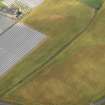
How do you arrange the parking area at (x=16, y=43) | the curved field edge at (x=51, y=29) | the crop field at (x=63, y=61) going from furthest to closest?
the parking area at (x=16, y=43)
the curved field edge at (x=51, y=29)
the crop field at (x=63, y=61)

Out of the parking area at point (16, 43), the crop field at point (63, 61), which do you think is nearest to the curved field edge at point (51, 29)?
the crop field at point (63, 61)

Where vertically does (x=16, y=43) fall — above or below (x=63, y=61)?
above

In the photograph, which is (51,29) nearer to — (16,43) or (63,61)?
(16,43)

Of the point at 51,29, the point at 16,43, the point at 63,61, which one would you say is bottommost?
the point at 63,61

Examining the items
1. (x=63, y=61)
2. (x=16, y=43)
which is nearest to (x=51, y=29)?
(x=16, y=43)

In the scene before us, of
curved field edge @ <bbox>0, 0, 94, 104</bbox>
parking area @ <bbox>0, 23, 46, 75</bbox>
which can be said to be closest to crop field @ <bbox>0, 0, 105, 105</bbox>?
curved field edge @ <bbox>0, 0, 94, 104</bbox>

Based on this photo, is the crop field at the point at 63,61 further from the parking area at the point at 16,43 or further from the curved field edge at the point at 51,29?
the parking area at the point at 16,43
